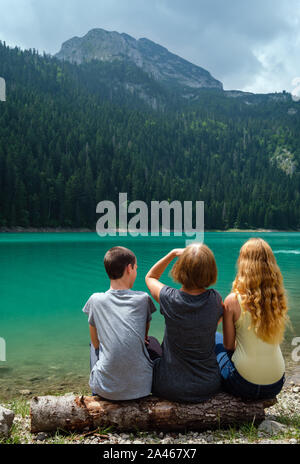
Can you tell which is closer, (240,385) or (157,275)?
(240,385)

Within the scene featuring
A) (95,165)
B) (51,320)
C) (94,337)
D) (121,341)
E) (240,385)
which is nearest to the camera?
(121,341)

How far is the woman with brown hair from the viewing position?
359 centimetres

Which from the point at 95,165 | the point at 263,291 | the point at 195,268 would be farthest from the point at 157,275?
the point at 95,165

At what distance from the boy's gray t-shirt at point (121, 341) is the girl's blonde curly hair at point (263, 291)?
1.08 meters

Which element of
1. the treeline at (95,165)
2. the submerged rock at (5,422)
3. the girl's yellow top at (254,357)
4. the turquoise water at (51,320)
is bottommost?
the turquoise water at (51,320)

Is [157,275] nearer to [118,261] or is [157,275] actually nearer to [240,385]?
[118,261]

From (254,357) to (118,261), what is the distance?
1.80 meters

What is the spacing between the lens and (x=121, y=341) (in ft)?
12.5

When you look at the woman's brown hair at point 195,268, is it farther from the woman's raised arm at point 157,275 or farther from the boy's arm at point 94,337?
the boy's arm at point 94,337

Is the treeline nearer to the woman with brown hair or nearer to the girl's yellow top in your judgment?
the woman with brown hair

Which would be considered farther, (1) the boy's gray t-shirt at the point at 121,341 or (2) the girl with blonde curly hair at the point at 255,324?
(1) the boy's gray t-shirt at the point at 121,341

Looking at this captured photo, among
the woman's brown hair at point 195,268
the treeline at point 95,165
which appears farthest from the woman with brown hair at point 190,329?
the treeline at point 95,165

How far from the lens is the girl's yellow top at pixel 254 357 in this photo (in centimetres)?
379
